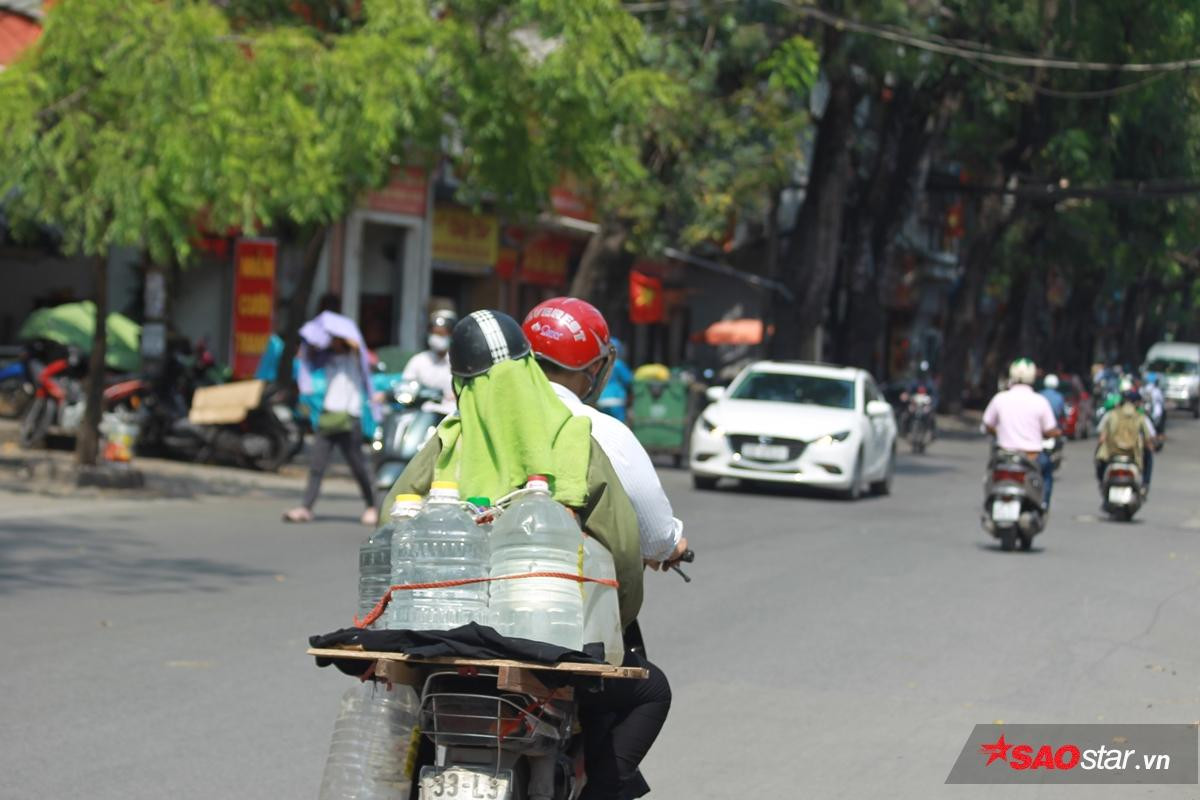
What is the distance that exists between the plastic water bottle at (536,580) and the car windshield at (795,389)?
1726 cm

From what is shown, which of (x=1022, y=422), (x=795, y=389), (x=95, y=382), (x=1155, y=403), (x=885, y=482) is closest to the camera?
(x=1022, y=422)

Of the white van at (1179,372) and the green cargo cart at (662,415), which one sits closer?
the green cargo cart at (662,415)

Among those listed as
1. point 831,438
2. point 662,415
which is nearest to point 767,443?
point 831,438

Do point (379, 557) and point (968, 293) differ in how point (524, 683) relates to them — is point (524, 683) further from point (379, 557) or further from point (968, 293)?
point (968, 293)

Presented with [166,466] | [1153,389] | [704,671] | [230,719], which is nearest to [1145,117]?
[1153,389]

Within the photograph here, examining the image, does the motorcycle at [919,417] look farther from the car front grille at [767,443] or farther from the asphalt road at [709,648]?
the asphalt road at [709,648]

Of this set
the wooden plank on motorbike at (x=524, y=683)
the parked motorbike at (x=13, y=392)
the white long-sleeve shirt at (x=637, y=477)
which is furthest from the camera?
the parked motorbike at (x=13, y=392)

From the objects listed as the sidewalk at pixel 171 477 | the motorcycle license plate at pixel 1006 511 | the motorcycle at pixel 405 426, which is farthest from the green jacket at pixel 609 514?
the sidewalk at pixel 171 477

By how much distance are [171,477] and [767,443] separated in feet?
21.0

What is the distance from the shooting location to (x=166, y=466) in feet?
62.5

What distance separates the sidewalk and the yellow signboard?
12886mm

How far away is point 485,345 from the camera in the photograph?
162 inches

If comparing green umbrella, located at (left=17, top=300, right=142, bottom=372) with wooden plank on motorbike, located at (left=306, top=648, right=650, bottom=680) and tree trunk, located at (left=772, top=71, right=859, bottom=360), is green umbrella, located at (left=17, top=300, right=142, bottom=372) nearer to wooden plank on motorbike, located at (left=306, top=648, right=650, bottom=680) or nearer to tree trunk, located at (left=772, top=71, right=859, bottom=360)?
tree trunk, located at (left=772, top=71, right=859, bottom=360)

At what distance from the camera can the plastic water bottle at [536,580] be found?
3.81 meters
